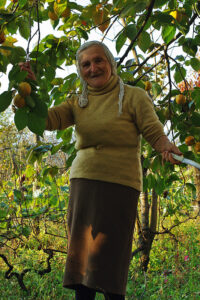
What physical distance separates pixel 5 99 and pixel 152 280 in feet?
6.11

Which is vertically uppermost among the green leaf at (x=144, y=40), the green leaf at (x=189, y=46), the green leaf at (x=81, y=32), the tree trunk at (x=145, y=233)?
the green leaf at (x=189, y=46)

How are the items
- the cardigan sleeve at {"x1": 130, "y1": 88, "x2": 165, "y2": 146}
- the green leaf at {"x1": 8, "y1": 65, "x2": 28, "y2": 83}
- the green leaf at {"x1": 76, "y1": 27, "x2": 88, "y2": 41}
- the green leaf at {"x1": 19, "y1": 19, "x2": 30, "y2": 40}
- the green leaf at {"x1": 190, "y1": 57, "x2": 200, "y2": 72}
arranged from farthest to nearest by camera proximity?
the green leaf at {"x1": 190, "y1": 57, "x2": 200, "y2": 72}
the green leaf at {"x1": 76, "y1": 27, "x2": 88, "y2": 41}
the green leaf at {"x1": 19, "y1": 19, "x2": 30, "y2": 40}
the cardigan sleeve at {"x1": 130, "y1": 88, "x2": 165, "y2": 146}
the green leaf at {"x1": 8, "y1": 65, "x2": 28, "y2": 83}

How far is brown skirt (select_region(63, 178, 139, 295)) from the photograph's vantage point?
1140 millimetres

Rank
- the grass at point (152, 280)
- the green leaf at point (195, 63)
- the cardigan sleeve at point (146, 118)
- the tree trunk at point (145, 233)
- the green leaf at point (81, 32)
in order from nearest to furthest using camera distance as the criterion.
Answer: the cardigan sleeve at point (146, 118)
the green leaf at point (81, 32)
the green leaf at point (195, 63)
the grass at point (152, 280)
the tree trunk at point (145, 233)

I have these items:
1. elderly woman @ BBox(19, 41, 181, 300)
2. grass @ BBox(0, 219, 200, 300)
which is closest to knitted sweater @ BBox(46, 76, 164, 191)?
elderly woman @ BBox(19, 41, 181, 300)

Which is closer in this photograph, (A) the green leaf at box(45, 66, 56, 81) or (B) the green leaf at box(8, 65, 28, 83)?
(B) the green leaf at box(8, 65, 28, 83)

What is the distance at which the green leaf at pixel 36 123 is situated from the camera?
Result: 764mm

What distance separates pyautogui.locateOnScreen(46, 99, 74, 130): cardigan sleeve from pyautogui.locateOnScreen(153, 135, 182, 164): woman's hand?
1.18ft

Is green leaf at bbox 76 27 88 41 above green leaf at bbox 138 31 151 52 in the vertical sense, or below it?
above


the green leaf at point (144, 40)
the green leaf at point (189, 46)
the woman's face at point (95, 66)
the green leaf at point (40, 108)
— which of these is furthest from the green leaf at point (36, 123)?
the green leaf at point (189, 46)

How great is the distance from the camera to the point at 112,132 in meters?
1.17

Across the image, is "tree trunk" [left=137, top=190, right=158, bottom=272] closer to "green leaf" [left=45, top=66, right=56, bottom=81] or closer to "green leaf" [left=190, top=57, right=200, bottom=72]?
"green leaf" [left=190, top=57, right=200, bottom=72]

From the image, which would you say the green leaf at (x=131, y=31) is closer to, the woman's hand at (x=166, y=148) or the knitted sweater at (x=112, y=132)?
the knitted sweater at (x=112, y=132)

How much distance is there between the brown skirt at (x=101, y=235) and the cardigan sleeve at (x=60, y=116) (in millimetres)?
223
